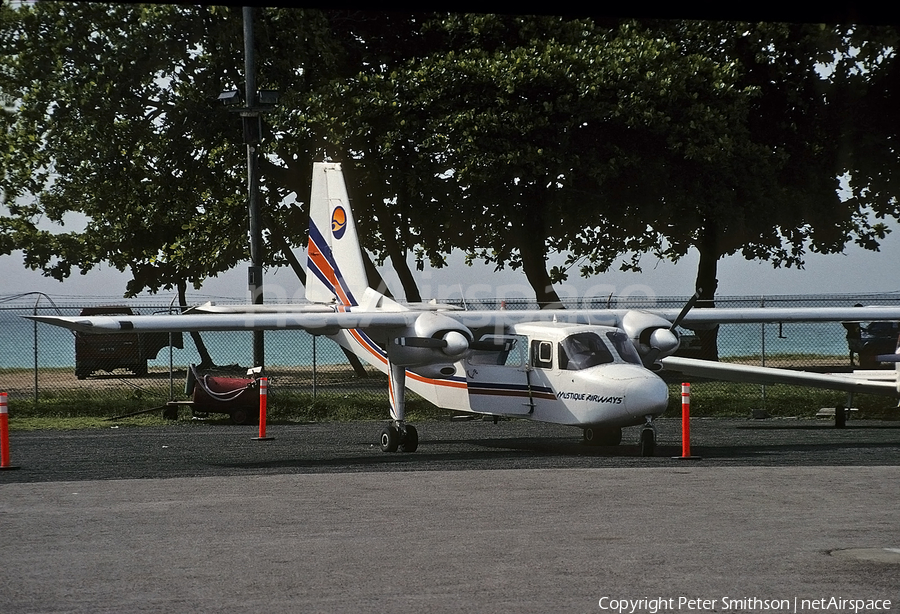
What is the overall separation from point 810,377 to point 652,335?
3.20 metres

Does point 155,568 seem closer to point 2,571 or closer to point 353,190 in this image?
point 2,571

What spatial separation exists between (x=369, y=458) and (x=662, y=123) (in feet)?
52.8

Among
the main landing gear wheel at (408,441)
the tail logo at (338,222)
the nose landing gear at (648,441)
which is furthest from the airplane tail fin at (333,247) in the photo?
the nose landing gear at (648,441)

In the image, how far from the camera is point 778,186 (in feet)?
105

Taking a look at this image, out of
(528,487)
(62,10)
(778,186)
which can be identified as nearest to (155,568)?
(528,487)

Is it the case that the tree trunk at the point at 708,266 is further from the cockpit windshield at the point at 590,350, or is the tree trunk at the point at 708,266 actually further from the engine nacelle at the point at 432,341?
the engine nacelle at the point at 432,341

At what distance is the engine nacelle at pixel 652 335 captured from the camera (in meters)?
18.3

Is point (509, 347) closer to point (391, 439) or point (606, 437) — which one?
point (606, 437)

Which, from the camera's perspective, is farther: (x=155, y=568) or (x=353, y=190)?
(x=353, y=190)

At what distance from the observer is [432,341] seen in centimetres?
1700

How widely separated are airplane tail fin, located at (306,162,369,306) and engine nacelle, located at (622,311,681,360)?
4998 millimetres

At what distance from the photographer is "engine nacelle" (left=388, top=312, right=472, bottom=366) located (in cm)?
1702

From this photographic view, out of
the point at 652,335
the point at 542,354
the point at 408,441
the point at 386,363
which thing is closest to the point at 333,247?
the point at 386,363

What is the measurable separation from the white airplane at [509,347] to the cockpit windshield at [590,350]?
16 millimetres
